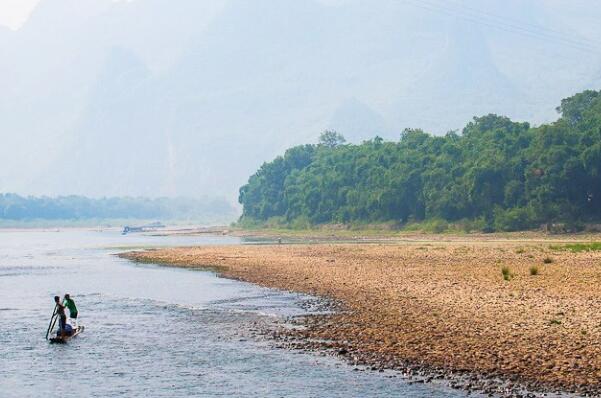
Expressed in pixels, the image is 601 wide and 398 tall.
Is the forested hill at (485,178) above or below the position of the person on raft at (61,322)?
above

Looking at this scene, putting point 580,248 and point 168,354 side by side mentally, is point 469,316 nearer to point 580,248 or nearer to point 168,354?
point 168,354

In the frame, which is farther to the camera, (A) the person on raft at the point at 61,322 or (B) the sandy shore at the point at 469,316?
(A) the person on raft at the point at 61,322

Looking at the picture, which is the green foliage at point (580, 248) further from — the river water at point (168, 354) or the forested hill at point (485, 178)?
the forested hill at point (485, 178)

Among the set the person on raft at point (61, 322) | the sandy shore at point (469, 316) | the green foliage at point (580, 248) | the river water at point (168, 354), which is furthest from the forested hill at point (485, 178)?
the person on raft at point (61, 322)

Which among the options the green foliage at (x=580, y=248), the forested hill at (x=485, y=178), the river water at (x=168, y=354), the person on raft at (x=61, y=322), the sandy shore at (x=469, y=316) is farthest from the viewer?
the forested hill at (x=485, y=178)

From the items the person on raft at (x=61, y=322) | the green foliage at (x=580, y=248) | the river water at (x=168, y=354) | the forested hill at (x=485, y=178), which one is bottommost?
the river water at (x=168, y=354)

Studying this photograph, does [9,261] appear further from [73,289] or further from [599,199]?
[599,199]

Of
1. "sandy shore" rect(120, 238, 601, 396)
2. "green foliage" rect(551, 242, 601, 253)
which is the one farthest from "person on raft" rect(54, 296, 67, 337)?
"green foliage" rect(551, 242, 601, 253)

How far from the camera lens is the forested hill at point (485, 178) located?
122 metres

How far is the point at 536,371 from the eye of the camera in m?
26.8

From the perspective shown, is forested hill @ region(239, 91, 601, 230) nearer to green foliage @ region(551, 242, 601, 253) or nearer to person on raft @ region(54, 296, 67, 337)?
green foliage @ region(551, 242, 601, 253)

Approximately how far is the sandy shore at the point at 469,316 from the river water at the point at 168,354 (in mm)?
2450

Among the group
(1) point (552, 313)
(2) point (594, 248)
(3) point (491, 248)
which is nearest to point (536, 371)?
(1) point (552, 313)

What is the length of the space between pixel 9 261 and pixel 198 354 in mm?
77143
